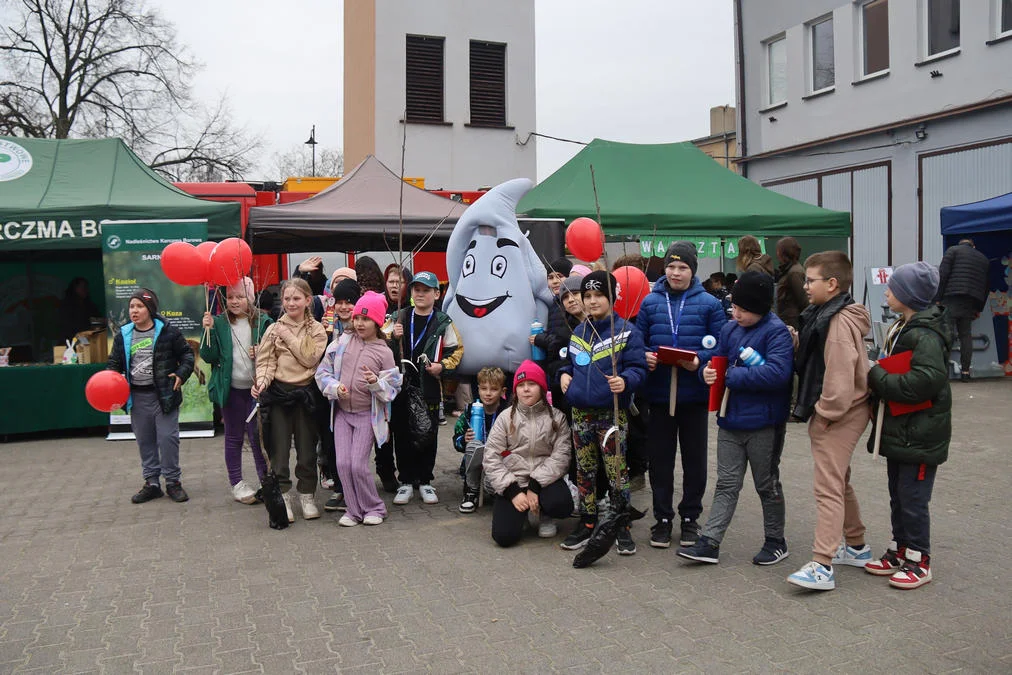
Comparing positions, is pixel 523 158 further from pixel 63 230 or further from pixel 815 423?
pixel 815 423

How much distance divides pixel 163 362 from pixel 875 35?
15911 millimetres

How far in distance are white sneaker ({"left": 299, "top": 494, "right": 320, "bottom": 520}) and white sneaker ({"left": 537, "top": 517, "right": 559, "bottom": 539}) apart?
167 centimetres

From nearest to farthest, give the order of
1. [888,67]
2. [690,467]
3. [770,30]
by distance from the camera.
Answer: [690,467]
[888,67]
[770,30]

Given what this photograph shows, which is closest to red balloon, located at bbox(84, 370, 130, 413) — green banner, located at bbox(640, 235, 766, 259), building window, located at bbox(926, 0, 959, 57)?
green banner, located at bbox(640, 235, 766, 259)

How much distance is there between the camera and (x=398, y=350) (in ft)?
22.1

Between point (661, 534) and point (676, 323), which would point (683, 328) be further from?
point (661, 534)

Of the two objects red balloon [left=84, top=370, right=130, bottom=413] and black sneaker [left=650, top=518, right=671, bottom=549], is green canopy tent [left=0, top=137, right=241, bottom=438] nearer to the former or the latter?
red balloon [left=84, top=370, right=130, bottom=413]

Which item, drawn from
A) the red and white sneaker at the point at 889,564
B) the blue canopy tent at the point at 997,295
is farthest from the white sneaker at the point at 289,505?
the blue canopy tent at the point at 997,295

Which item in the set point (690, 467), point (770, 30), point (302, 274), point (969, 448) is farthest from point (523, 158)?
point (690, 467)

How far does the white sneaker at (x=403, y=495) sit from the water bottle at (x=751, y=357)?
297cm

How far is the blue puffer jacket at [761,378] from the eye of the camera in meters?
4.83

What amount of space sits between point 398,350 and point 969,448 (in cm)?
546

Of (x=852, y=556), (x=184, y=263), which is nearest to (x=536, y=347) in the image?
(x=852, y=556)

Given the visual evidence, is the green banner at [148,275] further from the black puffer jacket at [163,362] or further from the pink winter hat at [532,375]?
the pink winter hat at [532,375]
